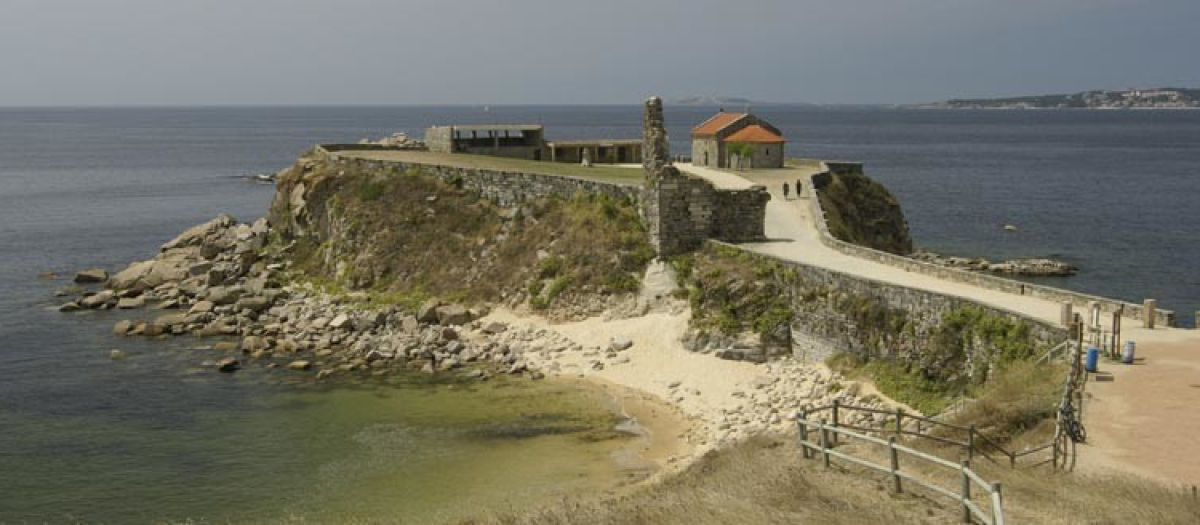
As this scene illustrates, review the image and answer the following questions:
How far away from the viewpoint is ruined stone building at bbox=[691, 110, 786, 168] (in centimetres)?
6200

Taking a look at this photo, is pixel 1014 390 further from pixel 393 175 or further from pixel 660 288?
pixel 393 175

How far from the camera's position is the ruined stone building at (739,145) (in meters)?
62.0

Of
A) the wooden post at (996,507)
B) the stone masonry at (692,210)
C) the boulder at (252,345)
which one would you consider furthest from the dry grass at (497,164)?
the wooden post at (996,507)

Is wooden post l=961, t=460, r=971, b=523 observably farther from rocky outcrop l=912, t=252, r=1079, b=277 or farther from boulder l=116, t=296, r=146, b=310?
rocky outcrop l=912, t=252, r=1079, b=277

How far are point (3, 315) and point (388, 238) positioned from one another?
57.5 ft

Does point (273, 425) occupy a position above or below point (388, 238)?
below

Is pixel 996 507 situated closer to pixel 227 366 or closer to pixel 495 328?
pixel 495 328

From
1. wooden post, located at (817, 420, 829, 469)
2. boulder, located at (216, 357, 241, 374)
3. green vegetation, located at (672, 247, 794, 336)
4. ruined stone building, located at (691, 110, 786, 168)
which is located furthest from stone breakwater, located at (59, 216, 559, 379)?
ruined stone building, located at (691, 110, 786, 168)

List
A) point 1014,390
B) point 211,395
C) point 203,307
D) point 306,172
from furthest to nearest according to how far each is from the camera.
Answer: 1. point 306,172
2. point 203,307
3. point 211,395
4. point 1014,390

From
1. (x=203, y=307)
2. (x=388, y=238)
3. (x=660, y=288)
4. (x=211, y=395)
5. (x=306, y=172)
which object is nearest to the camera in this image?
(x=211, y=395)

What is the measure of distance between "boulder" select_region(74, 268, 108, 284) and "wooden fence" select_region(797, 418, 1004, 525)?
48002mm

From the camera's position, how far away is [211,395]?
35.2 metres

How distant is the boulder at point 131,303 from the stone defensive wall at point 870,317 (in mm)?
30748

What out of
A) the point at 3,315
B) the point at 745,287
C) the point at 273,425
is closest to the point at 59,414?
the point at 273,425
